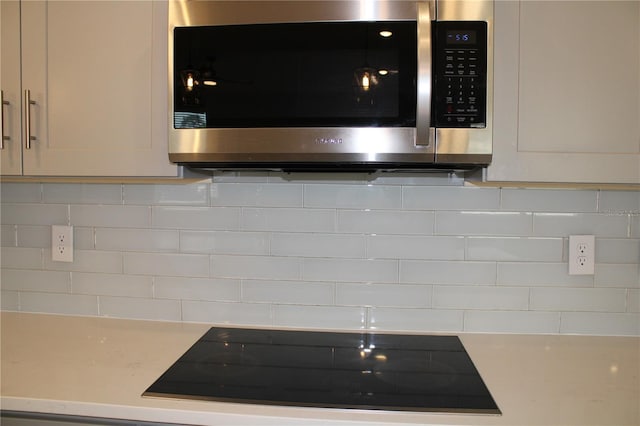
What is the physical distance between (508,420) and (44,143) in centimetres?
125

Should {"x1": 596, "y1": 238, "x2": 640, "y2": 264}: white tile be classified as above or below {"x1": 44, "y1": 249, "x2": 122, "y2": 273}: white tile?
above

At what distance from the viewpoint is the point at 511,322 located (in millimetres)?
1327

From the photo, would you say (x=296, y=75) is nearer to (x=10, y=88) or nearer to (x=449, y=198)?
(x=449, y=198)

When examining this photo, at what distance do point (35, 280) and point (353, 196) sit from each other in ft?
3.61

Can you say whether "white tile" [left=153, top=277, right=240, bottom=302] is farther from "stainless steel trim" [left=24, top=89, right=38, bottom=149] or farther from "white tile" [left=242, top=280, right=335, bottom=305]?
"stainless steel trim" [left=24, top=89, right=38, bottom=149]

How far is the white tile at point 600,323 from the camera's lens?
1.31m

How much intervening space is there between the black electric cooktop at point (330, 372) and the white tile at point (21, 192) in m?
0.76

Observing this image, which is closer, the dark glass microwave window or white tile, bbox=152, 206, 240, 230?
the dark glass microwave window

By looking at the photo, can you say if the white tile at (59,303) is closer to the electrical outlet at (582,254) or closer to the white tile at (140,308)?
the white tile at (140,308)

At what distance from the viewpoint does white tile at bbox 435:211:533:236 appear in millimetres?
1314

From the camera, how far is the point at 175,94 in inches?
41.2

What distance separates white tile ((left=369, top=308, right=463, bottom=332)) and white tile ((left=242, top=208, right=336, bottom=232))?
307 mm

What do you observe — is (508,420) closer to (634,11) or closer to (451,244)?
(451,244)

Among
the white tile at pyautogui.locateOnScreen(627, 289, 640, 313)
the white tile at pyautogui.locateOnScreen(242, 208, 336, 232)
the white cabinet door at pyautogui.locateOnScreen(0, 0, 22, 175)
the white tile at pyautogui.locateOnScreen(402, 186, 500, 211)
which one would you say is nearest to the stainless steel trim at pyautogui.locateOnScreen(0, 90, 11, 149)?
the white cabinet door at pyautogui.locateOnScreen(0, 0, 22, 175)
